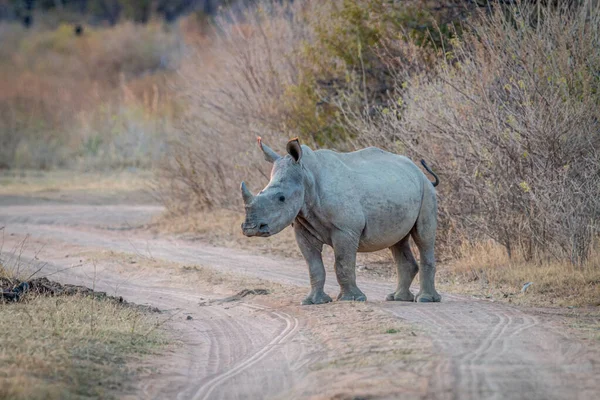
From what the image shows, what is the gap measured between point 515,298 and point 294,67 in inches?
325

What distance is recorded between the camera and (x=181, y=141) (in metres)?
18.8

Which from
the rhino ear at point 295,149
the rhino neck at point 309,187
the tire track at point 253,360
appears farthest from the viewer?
the rhino neck at point 309,187

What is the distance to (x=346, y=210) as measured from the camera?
28.5 feet

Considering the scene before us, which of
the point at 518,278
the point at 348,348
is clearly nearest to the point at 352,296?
the point at 348,348

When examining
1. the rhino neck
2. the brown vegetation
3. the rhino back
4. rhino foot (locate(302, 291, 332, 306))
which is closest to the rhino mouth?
the rhino neck

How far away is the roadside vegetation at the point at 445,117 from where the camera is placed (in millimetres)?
10805

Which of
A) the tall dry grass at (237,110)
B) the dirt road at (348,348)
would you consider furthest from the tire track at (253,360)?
the tall dry grass at (237,110)

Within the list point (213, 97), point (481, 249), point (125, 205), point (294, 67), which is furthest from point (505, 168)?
point (125, 205)

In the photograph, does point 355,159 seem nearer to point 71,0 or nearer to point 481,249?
point 481,249

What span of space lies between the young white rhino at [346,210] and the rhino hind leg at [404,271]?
0.01 metres

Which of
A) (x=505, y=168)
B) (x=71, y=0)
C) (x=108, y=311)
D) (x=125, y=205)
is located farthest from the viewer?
(x=71, y=0)

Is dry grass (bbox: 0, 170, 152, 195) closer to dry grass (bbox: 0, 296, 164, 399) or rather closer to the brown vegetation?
the brown vegetation

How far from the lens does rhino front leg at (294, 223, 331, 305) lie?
8933mm

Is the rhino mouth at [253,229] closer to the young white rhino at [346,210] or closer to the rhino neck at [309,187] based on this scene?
the young white rhino at [346,210]
